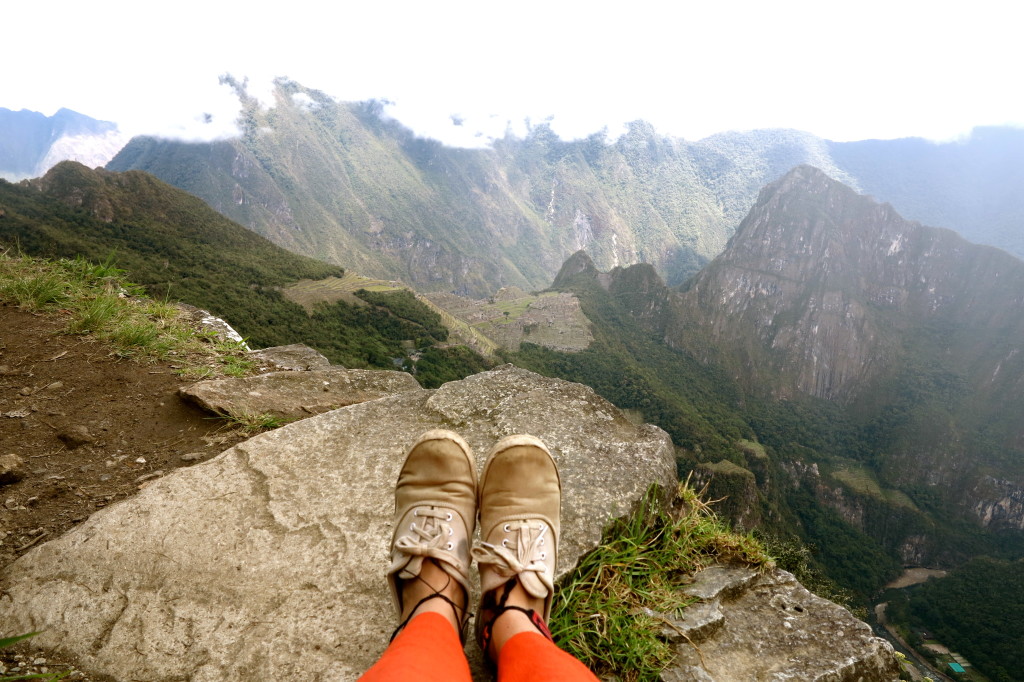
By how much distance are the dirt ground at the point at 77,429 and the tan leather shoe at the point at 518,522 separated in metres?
2.42

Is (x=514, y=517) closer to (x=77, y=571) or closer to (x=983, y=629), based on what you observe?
(x=77, y=571)

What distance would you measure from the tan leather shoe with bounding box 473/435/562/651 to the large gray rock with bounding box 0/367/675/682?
10.8 inches

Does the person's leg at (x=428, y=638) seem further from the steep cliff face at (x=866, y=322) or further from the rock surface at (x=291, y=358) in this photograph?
the steep cliff face at (x=866, y=322)

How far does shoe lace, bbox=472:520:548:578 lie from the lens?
206 cm

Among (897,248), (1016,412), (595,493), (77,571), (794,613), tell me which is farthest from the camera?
(897,248)

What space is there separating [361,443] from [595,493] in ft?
5.80

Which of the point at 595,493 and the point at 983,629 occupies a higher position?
the point at 595,493

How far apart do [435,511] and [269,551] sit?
96 cm

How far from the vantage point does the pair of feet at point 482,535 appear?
2.02m

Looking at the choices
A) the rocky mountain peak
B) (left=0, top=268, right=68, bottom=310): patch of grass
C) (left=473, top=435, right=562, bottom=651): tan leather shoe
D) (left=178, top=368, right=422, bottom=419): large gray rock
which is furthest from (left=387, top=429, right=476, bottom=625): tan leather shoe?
the rocky mountain peak

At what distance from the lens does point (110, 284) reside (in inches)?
236

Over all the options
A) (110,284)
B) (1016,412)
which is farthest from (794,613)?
(1016,412)

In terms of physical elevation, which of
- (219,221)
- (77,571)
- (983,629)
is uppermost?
(77,571)

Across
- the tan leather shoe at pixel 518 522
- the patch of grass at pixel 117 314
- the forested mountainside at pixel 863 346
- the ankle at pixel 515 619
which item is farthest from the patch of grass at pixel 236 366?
the forested mountainside at pixel 863 346
